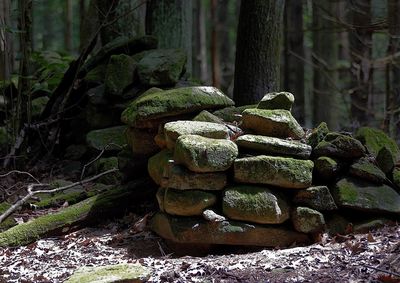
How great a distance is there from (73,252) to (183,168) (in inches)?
56.4

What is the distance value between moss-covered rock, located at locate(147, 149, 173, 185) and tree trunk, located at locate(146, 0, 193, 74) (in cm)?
343

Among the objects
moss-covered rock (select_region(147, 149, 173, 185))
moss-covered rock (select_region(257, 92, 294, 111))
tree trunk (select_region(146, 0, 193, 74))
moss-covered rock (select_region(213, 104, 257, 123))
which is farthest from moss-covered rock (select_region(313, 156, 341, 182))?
tree trunk (select_region(146, 0, 193, 74))

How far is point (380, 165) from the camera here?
526cm

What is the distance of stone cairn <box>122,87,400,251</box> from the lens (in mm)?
4883

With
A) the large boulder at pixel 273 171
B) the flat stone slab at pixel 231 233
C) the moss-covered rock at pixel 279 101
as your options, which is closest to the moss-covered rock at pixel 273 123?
the moss-covered rock at pixel 279 101

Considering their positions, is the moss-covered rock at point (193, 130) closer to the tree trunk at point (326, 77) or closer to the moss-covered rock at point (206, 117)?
the moss-covered rock at point (206, 117)

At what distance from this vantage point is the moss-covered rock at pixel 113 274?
13.7 ft

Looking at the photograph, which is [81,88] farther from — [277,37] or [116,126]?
[277,37]

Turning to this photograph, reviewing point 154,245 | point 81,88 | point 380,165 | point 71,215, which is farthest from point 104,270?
point 81,88

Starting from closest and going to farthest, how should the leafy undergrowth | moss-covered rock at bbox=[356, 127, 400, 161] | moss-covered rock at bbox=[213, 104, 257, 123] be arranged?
the leafy undergrowth → moss-covered rock at bbox=[356, 127, 400, 161] → moss-covered rock at bbox=[213, 104, 257, 123]

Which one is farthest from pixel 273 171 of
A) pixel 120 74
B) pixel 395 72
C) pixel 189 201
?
pixel 395 72

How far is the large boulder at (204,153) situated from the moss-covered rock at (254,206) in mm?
277

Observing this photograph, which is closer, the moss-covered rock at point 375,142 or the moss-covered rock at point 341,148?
the moss-covered rock at point 341,148

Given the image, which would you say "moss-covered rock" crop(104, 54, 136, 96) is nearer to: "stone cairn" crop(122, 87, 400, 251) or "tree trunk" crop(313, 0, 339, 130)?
"stone cairn" crop(122, 87, 400, 251)
